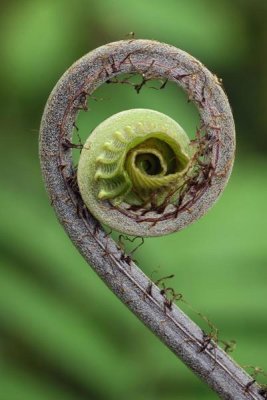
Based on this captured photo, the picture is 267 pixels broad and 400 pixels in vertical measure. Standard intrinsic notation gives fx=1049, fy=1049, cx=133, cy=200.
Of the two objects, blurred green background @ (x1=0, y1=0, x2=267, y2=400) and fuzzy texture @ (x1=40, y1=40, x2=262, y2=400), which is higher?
blurred green background @ (x1=0, y1=0, x2=267, y2=400)

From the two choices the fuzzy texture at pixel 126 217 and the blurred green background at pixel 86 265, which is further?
the blurred green background at pixel 86 265

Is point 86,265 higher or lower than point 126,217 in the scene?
higher

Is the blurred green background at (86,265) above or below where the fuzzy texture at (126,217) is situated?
above

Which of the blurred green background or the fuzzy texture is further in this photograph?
the blurred green background

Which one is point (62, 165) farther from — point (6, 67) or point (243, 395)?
point (6, 67)
